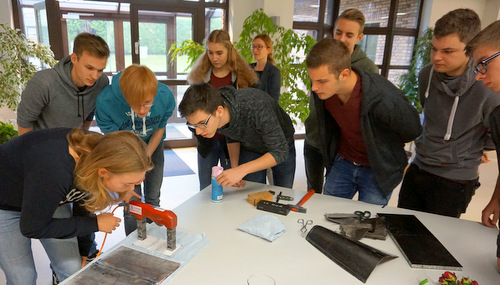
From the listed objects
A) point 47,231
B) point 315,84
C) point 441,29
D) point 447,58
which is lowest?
point 47,231

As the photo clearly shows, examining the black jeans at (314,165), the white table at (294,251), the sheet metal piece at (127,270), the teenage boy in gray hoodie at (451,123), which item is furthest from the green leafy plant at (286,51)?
the sheet metal piece at (127,270)

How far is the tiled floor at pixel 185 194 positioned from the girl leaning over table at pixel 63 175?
3.48ft

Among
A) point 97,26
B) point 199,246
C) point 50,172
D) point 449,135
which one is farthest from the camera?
point 97,26

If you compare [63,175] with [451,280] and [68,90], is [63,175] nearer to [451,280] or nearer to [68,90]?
[68,90]

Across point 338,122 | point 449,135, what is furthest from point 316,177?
point 449,135

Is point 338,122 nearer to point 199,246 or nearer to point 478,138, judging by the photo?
point 478,138

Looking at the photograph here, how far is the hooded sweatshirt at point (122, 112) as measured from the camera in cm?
180

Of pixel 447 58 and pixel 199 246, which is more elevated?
pixel 447 58

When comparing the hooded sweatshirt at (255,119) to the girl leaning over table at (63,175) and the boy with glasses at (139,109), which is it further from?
the girl leaning over table at (63,175)

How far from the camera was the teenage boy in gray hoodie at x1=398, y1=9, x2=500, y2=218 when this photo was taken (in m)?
1.50

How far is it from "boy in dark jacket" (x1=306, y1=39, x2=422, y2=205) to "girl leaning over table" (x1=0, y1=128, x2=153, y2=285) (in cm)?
90

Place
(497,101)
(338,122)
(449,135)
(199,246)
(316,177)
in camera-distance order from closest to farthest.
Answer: (199,246) → (497,101) → (449,135) → (338,122) → (316,177)

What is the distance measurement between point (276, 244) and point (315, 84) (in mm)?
764

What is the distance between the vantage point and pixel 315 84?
1.57 m
